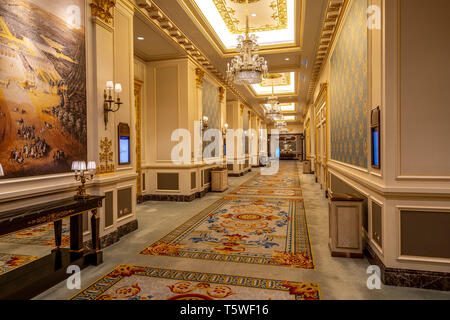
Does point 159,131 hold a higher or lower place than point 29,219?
higher

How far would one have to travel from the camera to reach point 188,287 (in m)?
2.70

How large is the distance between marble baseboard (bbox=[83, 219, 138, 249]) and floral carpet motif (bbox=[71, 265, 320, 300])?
0.87 m

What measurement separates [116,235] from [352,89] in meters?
4.40

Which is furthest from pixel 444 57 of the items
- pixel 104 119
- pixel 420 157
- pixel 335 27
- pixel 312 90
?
pixel 312 90

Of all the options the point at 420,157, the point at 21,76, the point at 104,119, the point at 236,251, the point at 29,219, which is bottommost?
the point at 236,251

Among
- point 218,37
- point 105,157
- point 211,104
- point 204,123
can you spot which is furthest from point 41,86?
point 211,104

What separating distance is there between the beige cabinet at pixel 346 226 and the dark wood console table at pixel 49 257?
9.81ft

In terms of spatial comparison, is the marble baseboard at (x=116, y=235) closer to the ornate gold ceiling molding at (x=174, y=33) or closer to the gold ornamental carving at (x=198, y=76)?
the ornate gold ceiling molding at (x=174, y=33)

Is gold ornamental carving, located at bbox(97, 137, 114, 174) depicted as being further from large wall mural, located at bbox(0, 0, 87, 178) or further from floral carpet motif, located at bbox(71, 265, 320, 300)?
floral carpet motif, located at bbox(71, 265, 320, 300)

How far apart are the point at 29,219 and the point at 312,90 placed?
36.7 ft

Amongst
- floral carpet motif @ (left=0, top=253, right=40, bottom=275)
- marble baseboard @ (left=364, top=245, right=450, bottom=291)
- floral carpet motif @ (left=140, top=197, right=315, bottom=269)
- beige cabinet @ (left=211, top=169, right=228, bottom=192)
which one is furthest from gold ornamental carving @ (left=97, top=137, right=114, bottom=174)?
beige cabinet @ (left=211, top=169, right=228, bottom=192)

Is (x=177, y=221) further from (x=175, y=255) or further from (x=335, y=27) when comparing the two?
(x=335, y=27)

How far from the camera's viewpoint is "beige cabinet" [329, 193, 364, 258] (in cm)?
341

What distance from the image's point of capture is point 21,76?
276cm
